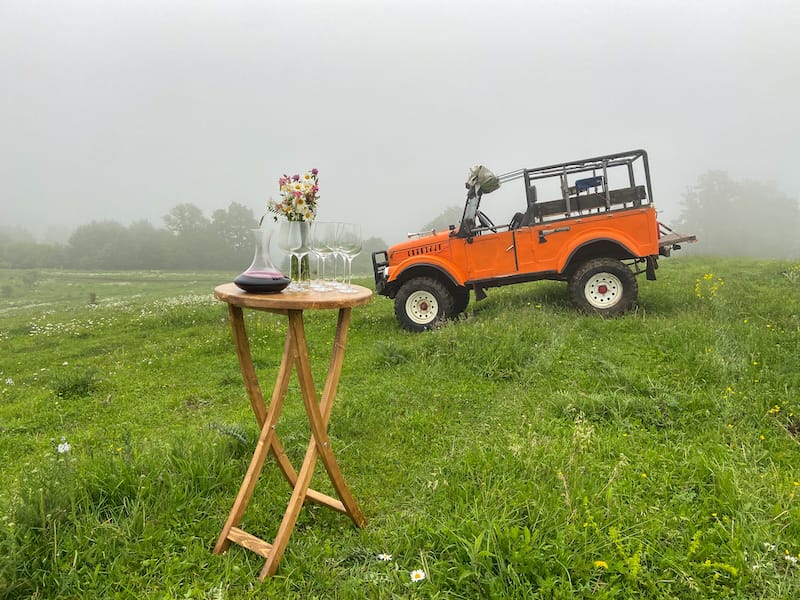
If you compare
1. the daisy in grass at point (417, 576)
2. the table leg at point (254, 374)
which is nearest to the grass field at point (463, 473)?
the daisy in grass at point (417, 576)

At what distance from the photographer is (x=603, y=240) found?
7906 millimetres

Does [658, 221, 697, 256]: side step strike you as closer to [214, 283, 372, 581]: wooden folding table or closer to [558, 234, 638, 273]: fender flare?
[558, 234, 638, 273]: fender flare

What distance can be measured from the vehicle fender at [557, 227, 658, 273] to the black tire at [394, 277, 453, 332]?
213cm

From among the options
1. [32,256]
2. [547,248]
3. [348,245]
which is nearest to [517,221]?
[547,248]

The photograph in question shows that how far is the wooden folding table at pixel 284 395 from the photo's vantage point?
2580 mm

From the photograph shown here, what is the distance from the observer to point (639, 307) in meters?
8.45

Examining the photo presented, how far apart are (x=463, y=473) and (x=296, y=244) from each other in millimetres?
1962

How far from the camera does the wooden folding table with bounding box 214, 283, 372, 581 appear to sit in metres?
2.58

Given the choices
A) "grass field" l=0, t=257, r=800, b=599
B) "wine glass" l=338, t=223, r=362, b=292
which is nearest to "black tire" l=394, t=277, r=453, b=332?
"grass field" l=0, t=257, r=800, b=599

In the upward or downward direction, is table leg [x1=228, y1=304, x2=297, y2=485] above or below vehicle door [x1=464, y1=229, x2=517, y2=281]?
below

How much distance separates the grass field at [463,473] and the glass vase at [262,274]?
146cm

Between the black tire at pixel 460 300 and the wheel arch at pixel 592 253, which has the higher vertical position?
the wheel arch at pixel 592 253

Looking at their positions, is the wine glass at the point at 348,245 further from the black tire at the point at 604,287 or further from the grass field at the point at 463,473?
the black tire at the point at 604,287

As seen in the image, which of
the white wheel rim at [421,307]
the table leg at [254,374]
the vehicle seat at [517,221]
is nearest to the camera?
the table leg at [254,374]
